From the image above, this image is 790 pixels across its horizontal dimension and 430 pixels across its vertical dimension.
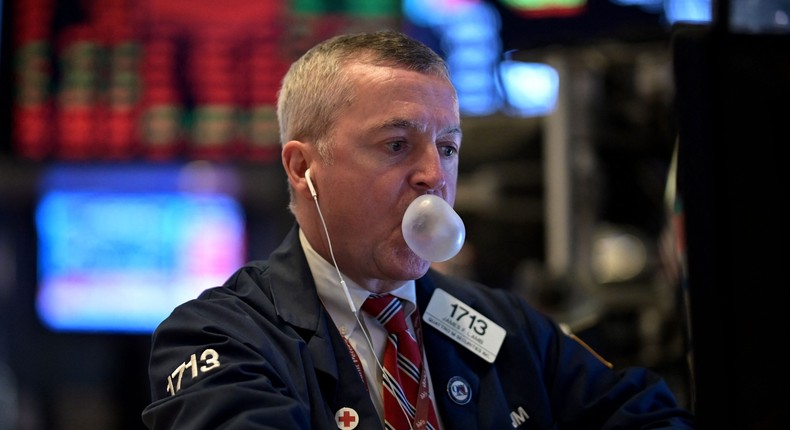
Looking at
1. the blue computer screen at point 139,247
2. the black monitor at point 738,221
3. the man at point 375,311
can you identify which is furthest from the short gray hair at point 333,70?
the blue computer screen at point 139,247

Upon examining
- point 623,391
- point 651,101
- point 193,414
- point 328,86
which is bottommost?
point 651,101

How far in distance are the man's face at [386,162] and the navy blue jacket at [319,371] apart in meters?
0.14

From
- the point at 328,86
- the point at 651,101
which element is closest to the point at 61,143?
the point at 651,101

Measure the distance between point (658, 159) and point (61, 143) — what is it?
326cm

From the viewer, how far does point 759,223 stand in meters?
1.11

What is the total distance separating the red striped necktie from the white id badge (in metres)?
0.08

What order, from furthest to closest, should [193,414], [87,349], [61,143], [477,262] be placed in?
1. [87,349]
2. [61,143]
3. [477,262]
4. [193,414]

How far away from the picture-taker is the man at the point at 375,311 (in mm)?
1564

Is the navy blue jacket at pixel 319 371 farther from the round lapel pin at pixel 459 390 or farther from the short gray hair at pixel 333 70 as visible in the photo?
the short gray hair at pixel 333 70

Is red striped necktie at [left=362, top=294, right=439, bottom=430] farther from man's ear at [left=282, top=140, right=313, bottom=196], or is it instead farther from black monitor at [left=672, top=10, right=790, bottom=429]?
black monitor at [left=672, top=10, right=790, bottom=429]

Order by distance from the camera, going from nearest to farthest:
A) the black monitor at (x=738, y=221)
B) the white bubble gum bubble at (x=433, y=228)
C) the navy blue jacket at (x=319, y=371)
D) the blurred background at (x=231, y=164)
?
the black monitor at (x=738, y=221), the navy blue jacket at (x=319, y=371), the white bubble gum bubble at (x=433, y=228), the blurred background at (x=231, y=164)

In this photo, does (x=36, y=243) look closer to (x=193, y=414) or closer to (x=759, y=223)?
(x=193, y=414)

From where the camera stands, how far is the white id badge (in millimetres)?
1816

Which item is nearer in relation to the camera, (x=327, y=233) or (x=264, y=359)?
(x=264, y=359)
